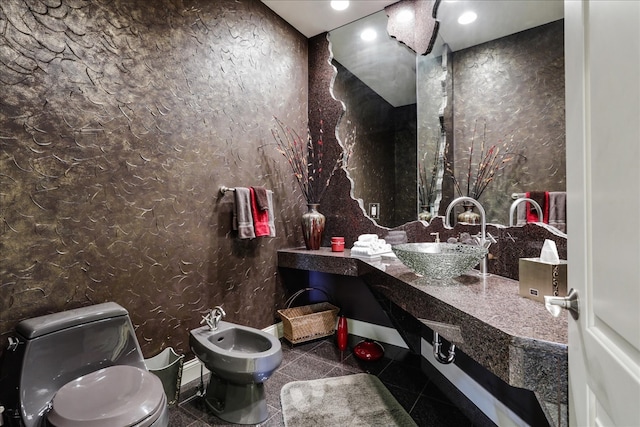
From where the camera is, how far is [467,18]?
6.73ft

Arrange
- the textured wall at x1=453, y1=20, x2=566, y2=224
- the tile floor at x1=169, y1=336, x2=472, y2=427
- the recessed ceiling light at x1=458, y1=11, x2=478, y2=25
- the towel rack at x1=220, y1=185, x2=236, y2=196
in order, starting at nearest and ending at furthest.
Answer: the textured wall at x1=453, y1=20, x2=566, y2=224 < the tile floor at x1=169, y1=336, x2=472, y2=427 < the recessed ceiling light at x1=458, y1=11, x2=478, y2=25 < the towel rack at x1=220, y1=185, x2=236, y2=196

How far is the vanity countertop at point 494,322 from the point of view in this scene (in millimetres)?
808

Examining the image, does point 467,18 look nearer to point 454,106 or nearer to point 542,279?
point 454,106

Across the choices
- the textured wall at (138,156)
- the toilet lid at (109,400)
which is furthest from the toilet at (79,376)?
the textured wall at (138,156)

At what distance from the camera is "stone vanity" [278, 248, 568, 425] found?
0.79m

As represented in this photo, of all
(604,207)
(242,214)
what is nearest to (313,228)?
(242,214)

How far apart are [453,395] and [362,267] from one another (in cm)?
95

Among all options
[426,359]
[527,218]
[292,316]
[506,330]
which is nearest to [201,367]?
[292,316]

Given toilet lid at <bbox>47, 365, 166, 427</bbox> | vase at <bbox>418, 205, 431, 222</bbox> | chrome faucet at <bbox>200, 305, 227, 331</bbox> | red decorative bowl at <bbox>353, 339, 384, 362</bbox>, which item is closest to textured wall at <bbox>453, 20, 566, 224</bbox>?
vase at <bbox>418, 205, 431, 222</bbox>

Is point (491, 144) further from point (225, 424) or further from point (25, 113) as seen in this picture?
point (25, 113)

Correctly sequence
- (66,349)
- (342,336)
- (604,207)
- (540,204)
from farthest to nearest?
(342,336)
(540,204)
(66,349)
(604,207)

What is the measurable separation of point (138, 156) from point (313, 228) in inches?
56.8

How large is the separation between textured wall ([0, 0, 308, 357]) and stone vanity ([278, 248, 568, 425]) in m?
1.27

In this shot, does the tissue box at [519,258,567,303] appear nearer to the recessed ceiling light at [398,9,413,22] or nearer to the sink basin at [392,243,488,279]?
the sink basin at [392,243,488,279]
